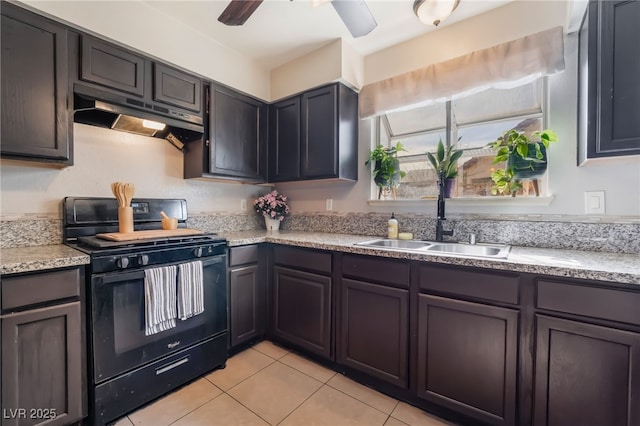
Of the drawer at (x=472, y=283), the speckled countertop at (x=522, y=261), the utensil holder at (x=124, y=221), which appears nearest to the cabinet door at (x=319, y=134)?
the speckled countertop at (x=522, y=261)

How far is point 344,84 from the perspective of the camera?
2.40 metres

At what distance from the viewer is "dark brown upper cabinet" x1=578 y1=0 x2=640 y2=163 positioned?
125cm

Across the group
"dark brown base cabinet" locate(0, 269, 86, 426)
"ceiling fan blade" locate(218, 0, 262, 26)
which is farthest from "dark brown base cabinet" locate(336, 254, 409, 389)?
"ceiling fan blade" locate(218, 0, 262, 26)

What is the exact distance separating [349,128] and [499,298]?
1724mm

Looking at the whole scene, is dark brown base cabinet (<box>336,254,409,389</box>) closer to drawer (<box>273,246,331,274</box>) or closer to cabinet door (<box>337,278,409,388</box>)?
cabinet door (<box>337,278,409,388</box>)

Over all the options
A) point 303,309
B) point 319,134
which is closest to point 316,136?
point 319,134

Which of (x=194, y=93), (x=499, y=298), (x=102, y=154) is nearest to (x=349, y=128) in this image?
(x=194, y=93)

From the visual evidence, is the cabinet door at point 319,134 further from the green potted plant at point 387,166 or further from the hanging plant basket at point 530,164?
the hanging plant basket at point 530,164

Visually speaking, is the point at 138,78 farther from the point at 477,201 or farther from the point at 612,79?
the point at 612,79

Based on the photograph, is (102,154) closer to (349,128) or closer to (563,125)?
(349,128)

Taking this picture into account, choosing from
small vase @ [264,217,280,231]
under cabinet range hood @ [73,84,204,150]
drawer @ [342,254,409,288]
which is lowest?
drawer @ [342,254,409,288]

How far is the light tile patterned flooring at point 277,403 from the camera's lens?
1523 mm

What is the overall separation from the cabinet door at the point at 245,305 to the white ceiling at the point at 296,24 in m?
1.94

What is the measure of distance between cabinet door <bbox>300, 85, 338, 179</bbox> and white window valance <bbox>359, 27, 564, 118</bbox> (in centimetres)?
33
